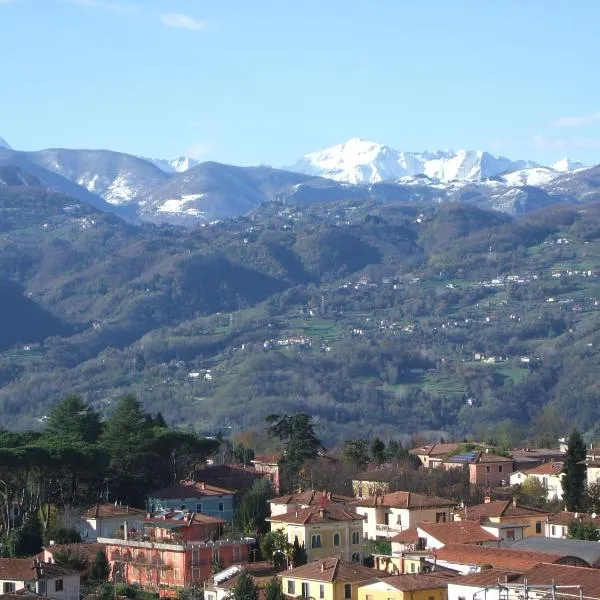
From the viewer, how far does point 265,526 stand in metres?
60.2

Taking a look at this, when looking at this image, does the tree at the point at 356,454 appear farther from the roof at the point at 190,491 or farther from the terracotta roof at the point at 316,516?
the terracotta roof at the point at 316,516

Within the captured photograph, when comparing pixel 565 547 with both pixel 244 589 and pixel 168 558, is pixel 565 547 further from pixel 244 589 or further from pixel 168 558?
pixel 168 558

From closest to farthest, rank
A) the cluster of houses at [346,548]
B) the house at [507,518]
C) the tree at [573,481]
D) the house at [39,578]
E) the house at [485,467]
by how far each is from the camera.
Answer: the cluster of houses at [346,548], the house at [39,578], the house at [507,518], the tree at [573,481], the house at [485,467]

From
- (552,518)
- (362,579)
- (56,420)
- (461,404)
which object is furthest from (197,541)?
(461,404)

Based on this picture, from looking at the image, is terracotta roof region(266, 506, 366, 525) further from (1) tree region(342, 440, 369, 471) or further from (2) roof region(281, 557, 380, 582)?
(1) tree region(342, 440, 369, 471)

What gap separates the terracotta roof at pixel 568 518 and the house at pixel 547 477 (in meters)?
11.7

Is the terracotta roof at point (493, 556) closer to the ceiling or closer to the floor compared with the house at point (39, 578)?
closer to the ceiling

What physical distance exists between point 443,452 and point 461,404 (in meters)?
110

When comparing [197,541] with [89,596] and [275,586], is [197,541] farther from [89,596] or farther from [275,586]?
[275,586]

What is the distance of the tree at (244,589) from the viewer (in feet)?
151

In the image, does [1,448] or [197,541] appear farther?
[1,448]

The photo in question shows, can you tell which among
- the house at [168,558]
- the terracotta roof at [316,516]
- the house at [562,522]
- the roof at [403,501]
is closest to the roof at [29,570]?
the house at [168,558]

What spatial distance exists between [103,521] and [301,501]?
6906mm

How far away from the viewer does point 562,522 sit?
189 ft
